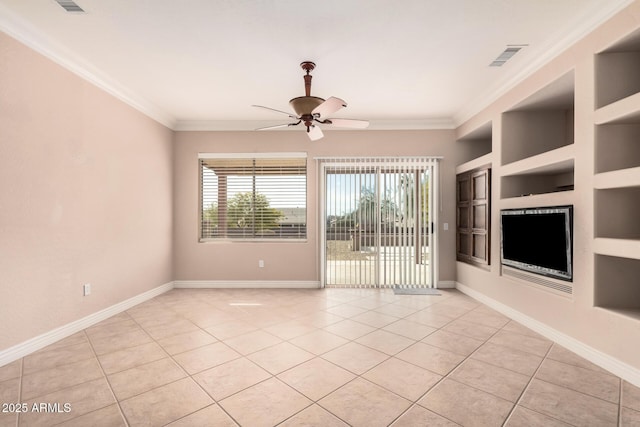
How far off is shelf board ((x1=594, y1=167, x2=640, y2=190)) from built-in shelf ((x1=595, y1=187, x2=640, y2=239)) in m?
0.10

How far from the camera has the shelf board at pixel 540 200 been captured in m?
2.91

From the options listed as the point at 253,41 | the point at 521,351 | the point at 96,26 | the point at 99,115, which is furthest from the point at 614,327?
the point at 99,115

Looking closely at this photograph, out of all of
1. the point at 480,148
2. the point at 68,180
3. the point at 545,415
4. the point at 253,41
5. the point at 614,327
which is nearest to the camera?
the point at 545,415

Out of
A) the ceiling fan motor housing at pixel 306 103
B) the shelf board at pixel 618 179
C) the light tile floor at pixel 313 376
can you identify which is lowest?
the light tile floor at pixel 313 376

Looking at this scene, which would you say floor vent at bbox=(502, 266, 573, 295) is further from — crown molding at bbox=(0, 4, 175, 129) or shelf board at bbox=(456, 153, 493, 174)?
crown molding at bbox=(0, 4, 175, 129)

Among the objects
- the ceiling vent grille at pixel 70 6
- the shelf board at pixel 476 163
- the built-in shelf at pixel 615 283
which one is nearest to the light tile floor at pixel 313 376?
the built-in shelf at pixel 615 283

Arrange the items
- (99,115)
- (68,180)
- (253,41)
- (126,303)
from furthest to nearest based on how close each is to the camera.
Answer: (126,303) → (99,115) → (68,180) → (253,41)

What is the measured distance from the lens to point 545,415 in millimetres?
1905

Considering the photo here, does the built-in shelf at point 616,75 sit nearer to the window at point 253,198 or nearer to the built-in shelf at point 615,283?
the built-in shelf at point 615,283

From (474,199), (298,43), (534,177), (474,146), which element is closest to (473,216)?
(474,199)

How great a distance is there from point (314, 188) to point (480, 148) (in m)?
2.92

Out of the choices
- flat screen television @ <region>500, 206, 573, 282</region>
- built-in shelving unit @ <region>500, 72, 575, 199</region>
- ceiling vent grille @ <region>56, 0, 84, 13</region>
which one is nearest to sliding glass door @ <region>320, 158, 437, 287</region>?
built-in shelving unit @ <region>500, 72, 575, 199</region>

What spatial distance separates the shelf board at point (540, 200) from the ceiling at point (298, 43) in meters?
1.36

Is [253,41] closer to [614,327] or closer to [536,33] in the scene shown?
[536,33]
